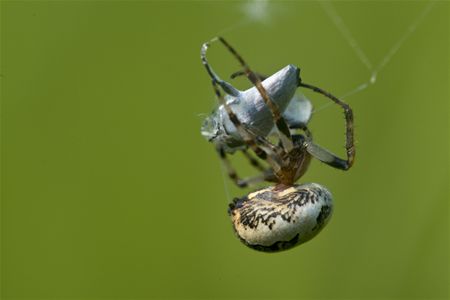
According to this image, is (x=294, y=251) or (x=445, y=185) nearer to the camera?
(x=445, y=185)

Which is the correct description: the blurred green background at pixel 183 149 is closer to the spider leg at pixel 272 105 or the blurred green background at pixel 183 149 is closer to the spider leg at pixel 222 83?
the spider leg at pixel 272 105

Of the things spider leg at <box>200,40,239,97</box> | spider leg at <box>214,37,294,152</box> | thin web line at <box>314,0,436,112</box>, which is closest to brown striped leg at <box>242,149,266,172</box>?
spider leg at <box>214,37,294,152</box>

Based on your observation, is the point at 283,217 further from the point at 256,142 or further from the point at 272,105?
the point at 272,105

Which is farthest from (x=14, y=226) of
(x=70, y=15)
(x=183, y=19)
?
(x=183, y=19)

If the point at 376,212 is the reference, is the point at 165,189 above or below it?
above

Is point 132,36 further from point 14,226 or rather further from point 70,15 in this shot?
point 14,226

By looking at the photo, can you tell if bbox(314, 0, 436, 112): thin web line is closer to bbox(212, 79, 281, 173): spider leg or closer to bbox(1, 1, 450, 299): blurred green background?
bbox(1, 1, 450, 299): blurred green background

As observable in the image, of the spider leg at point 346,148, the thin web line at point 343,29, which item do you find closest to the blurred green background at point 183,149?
the thin web line at point 343,29

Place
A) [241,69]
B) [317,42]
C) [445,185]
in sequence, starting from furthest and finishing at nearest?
[317,42]
[445,185]
[241,69]
